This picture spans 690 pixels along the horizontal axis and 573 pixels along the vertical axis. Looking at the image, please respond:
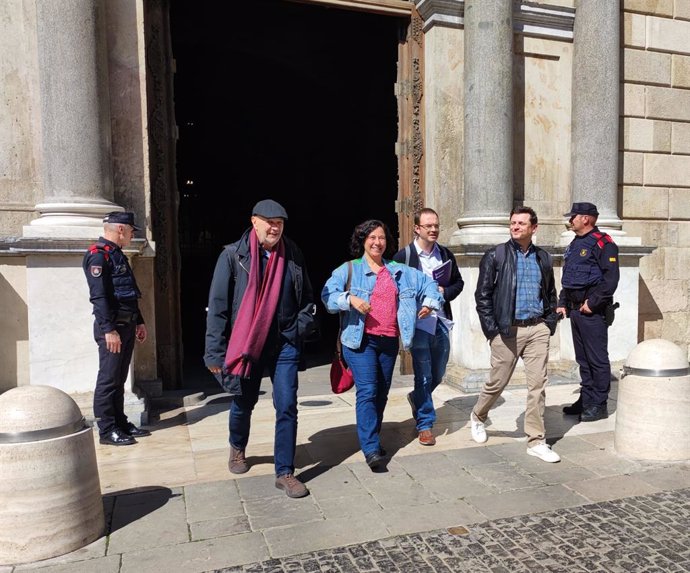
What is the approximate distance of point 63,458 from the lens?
3.20 meters

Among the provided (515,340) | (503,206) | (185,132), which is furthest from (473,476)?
(185,132)

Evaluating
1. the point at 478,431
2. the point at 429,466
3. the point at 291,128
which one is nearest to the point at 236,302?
the point at 429,466

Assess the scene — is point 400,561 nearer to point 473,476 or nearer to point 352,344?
point 473,476

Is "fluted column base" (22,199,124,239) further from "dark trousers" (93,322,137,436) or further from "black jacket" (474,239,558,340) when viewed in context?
"black jacket" (474,239,558,340)

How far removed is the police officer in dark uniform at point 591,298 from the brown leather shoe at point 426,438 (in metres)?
1.71

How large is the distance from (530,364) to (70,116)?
468cm

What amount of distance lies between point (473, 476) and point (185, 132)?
2015cm

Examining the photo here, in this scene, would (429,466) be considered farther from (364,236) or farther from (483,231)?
(483,231)

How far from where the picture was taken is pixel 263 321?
3.89 m

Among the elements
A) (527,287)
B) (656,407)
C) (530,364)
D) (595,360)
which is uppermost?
(527,287)

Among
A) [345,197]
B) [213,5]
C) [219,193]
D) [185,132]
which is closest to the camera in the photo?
[213,5]

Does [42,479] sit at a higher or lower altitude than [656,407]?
higher

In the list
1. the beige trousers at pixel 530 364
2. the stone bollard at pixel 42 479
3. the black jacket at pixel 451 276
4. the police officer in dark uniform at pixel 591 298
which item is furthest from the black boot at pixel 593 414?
the stone bollard at pixel 42 479

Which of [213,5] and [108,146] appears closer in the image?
[108,146]
